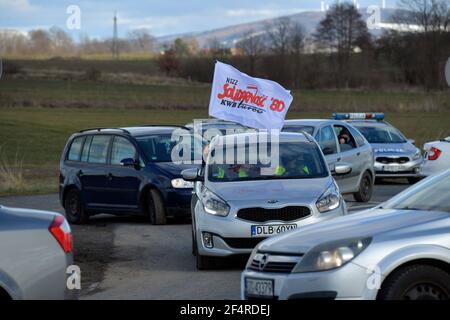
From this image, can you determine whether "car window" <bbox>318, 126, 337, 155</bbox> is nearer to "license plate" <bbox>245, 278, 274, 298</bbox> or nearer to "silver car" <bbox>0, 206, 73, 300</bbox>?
"license plate" <bbox>245, 278, 274, 298</bbox>

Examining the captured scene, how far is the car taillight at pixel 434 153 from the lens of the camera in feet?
66.5

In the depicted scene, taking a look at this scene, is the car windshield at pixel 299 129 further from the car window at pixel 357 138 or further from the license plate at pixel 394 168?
the license plate at pixel 394 168

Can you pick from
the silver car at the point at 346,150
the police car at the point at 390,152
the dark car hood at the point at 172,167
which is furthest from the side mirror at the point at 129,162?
the police car at the point at 390,152

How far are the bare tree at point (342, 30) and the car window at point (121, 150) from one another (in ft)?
285

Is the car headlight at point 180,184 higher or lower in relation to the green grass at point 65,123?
higher

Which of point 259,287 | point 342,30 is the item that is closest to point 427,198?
point 259,287

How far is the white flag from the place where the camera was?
645 inches

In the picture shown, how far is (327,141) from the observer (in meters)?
20.4

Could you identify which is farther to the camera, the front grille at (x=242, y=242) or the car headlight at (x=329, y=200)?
the car headlight at (x=329, y=200)

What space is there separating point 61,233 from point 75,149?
11.7m

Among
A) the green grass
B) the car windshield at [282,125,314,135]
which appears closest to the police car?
the car windshield at [282,125,314,135]

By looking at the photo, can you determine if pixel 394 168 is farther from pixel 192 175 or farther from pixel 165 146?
pixel 192 175

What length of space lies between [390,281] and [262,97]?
9424 millimetres

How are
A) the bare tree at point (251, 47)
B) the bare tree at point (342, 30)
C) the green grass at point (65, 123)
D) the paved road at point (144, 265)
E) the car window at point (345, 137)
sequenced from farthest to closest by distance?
the bare tree at point (342, 30), the bare tree at point (251, 47), the green grass at point (65, 123), the car window at point (345, 137), the paved road at point (144, 265)
